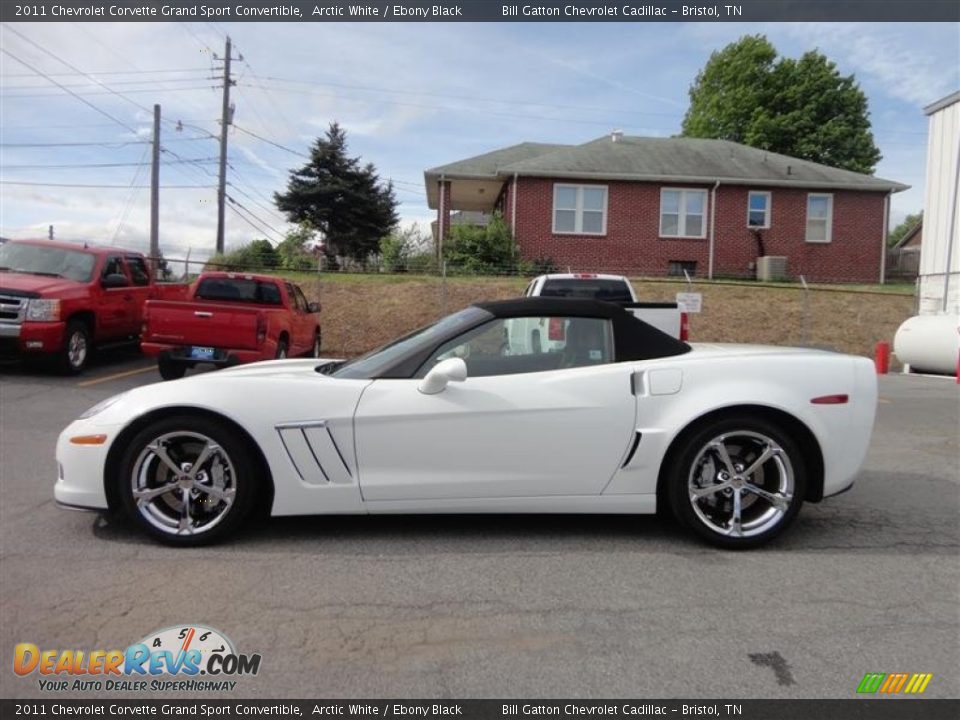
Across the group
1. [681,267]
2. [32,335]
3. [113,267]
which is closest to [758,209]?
[681,267]

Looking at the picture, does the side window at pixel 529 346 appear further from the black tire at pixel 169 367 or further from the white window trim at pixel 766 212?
the white window trim at pixel 766 212

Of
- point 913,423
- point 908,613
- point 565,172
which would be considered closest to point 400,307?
point 565,172

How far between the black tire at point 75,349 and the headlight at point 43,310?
1.05 ft

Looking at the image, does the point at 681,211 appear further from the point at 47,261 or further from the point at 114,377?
the point at 47,261

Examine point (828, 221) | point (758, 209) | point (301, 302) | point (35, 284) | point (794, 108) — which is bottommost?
point (301, 302)

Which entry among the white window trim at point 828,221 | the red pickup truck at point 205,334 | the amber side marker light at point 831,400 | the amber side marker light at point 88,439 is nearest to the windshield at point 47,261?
the red pickup truck at point 205,334

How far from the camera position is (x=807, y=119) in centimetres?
4512

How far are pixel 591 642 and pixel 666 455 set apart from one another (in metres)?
1.32

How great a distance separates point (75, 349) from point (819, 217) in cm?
2325

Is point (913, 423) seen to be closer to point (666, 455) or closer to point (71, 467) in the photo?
point (666, 455)

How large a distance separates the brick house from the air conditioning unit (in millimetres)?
578

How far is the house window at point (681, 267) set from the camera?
2469cm

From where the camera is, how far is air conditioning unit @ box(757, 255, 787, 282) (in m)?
24.1

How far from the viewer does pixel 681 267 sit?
24.9 meters
